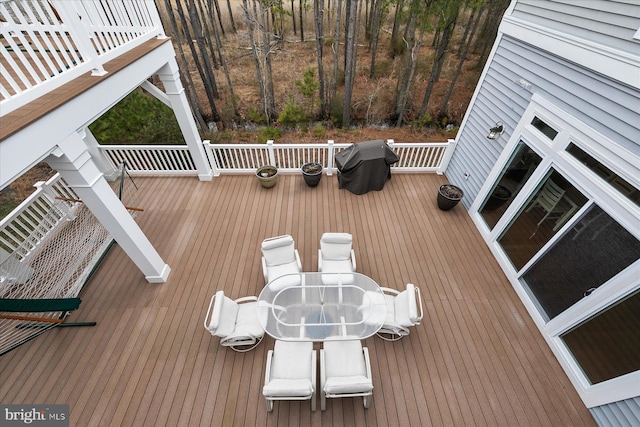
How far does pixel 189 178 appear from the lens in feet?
19.3

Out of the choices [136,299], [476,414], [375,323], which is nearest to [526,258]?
[476,414]

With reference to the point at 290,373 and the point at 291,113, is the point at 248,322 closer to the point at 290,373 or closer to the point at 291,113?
the point at 290,373

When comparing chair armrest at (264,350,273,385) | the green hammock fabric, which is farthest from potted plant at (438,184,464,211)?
the green hammock fabric

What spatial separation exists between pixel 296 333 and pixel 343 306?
630mm

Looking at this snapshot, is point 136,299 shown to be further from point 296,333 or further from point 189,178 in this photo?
point 189,178

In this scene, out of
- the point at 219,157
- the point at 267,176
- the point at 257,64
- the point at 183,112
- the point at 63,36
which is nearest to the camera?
the point at 63,36

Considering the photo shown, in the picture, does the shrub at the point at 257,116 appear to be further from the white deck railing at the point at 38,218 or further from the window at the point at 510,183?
the window at the point at 510,183

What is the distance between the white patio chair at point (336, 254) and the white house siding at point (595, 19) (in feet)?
11.1

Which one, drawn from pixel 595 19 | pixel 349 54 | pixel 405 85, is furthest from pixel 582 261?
pixel 405 85

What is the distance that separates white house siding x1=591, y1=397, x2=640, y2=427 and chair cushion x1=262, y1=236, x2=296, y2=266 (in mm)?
3807

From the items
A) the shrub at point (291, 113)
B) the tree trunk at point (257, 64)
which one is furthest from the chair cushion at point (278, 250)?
the tree trunk at point (257, 64)

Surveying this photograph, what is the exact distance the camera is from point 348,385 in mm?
2402

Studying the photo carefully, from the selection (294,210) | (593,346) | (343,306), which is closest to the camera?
(593,346)

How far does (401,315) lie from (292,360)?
1400mm
